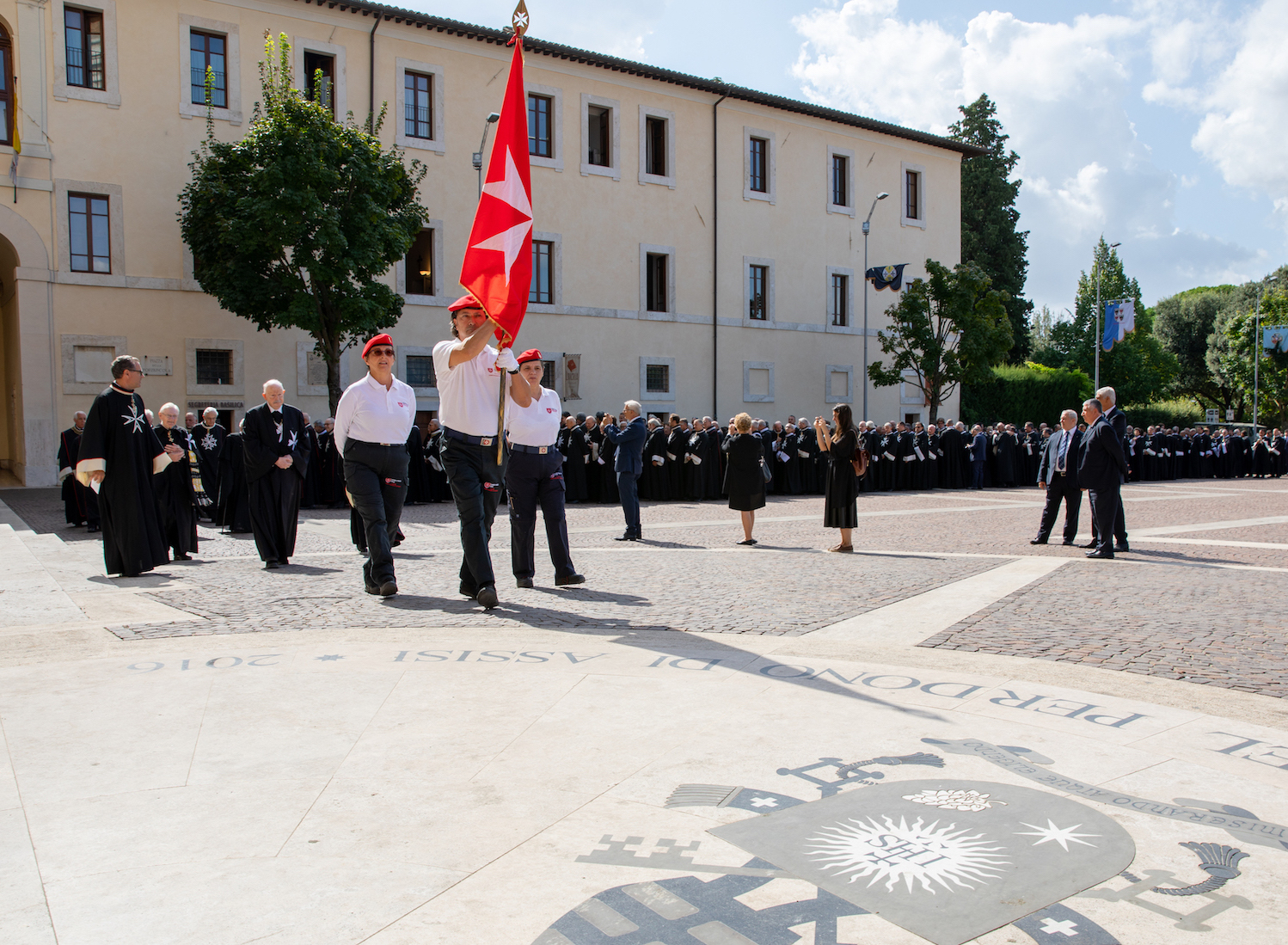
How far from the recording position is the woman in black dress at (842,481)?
11562 millimetres

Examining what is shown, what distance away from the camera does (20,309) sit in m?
22.2

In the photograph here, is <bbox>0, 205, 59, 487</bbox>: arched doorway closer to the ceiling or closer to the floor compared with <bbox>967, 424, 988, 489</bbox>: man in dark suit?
closer to the ceiling

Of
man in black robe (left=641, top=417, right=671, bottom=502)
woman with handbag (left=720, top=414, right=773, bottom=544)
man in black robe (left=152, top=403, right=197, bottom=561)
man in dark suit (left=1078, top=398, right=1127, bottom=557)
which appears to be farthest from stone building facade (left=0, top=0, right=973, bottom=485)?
man in dark suit (left=1078, top=398, right=1127, bottom=557)

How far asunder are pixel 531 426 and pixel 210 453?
27.9 ft

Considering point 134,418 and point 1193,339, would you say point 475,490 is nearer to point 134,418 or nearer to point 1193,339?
point 134,418

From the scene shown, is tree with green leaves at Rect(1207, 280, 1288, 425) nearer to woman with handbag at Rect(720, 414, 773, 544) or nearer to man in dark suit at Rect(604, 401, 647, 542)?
woman with handbag at Rect(720, 414, 773, 544)

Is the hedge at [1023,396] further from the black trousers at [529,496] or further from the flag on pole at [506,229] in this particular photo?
the flag on pole at [506,229]

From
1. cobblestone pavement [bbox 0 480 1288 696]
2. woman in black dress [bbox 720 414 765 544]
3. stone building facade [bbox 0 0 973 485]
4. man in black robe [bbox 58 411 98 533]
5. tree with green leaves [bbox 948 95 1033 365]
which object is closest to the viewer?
cobblestone pavement [bbox 0 480 1288 696]

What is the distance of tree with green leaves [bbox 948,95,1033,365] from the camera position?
51156 mm

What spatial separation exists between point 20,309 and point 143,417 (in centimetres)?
1659

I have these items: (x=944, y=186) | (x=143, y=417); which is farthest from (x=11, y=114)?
(x=944, y=186)

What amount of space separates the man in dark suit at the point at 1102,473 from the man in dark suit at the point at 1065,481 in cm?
60

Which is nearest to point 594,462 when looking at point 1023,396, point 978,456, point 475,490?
point 978,456

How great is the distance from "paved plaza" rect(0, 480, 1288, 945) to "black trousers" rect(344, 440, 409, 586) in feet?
1.34
